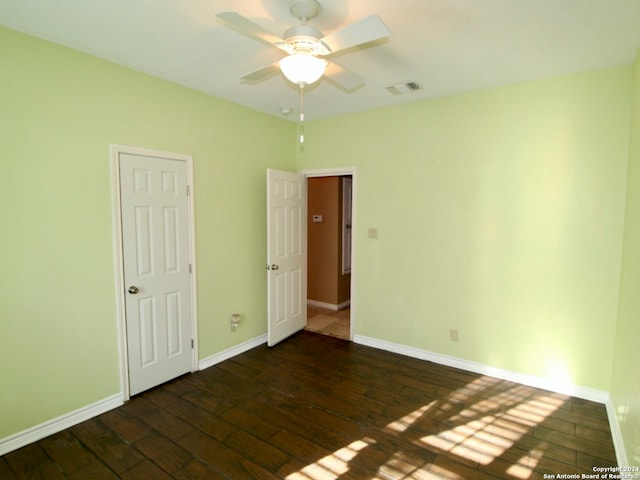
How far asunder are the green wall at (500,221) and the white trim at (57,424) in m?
2.56

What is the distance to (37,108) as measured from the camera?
7.23 feet

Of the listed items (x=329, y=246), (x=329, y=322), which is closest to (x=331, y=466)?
(x=329, y=322)

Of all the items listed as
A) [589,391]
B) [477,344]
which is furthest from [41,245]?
[589,391]

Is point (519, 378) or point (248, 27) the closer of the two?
point (248, 27)

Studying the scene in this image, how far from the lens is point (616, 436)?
224 cm

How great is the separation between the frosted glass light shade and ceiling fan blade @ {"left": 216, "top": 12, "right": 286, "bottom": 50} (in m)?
0.10

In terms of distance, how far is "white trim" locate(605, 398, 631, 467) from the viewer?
6.56ft

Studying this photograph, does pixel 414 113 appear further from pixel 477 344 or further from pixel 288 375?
pixel 288 375

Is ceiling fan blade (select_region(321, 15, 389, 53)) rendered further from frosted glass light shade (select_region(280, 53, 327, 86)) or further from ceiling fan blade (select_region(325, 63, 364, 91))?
ceiling fan blade (select_region(325, 63, 364, 91))

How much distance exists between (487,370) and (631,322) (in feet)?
4.61

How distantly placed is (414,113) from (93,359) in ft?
12.0

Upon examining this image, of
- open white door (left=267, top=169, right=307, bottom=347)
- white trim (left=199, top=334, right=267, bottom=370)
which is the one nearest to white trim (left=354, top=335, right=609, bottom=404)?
open white door (left=267, top=169, right=307, bottom=347)

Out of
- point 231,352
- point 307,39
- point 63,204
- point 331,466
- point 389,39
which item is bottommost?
point 331,466

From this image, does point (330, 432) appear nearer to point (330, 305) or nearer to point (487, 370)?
point (487, 370)
